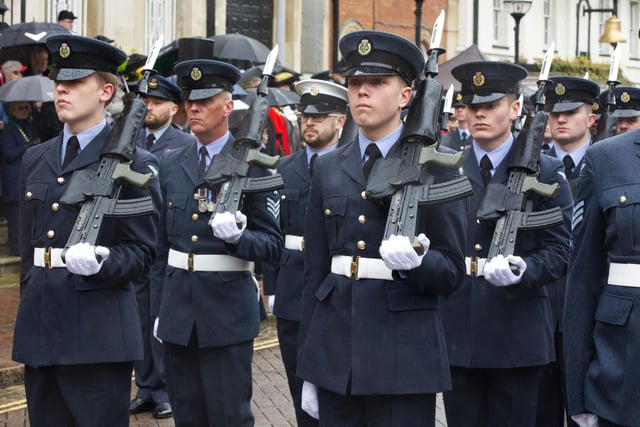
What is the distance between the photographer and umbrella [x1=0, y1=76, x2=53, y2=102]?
1250 centimetres

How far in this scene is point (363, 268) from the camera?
4938 mm

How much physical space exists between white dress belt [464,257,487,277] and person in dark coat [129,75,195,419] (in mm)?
2444

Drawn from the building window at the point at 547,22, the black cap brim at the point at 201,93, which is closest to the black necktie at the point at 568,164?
the black cap brim at the point at 201,93

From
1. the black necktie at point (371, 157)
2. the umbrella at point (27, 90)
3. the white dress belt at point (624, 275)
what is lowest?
the white dress belt at point (624, 275)

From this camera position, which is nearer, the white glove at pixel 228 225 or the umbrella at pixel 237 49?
the white glove at pixel 228 225

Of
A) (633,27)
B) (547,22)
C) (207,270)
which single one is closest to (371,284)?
(207,270)

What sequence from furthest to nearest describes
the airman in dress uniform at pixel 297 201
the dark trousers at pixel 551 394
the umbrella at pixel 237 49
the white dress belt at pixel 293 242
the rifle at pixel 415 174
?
the umbrella at pixel 237 49 → the white dress belt at pixel 293 242 → the airman in dress uniform at pixel 297 201 → the dark trousers at pixel 551 394 → the rifle at pixel 415 174

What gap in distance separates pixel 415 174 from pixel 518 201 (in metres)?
1.47

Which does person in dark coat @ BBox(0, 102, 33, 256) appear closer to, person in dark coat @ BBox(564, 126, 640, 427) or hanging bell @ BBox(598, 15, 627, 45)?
person in dark coat @ BBox(564, 126, 640, 427)

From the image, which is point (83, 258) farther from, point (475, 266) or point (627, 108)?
point (627, 108)

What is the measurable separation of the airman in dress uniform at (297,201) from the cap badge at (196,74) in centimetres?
128

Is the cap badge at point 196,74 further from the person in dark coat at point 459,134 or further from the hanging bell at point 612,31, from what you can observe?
the hanging bell at point 612,31

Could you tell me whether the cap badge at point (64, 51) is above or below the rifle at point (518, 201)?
above

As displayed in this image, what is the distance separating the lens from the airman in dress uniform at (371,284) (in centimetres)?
487
